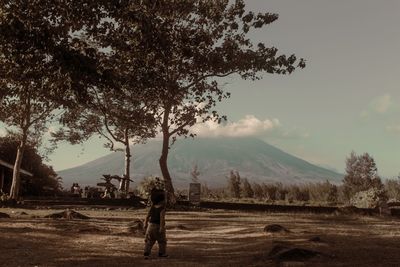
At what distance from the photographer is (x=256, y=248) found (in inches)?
561

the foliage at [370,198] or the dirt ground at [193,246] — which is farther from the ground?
the foliage at [370,198]

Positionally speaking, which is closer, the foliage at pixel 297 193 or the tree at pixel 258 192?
the tree at pixel 258 192

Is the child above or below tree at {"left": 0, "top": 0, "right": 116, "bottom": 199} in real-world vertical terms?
below

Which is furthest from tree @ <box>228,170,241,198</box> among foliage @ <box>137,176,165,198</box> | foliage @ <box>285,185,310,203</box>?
foliage @ <box>137,176,165,198</box>

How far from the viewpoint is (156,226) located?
13641 mm

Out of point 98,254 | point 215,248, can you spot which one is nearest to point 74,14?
point 98,254

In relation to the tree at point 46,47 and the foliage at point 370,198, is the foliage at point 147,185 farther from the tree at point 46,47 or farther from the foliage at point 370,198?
the tree at point 46,47

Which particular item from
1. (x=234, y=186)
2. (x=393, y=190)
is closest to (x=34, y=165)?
(x=234, y=186)

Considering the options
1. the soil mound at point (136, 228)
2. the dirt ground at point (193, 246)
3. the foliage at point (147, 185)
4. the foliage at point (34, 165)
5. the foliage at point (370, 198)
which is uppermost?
the foliage at point (34, 165)

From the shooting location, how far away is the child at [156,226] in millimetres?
13406

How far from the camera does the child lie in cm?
1341

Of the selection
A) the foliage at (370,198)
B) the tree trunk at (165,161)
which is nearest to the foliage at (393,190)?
the foliage at (370,198)

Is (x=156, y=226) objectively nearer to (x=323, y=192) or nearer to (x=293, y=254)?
(x=293, y=254)

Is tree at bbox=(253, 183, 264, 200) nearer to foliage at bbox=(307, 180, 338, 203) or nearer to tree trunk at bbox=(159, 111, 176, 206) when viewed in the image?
foliage at bbox=(307, 180, 338, 203)
